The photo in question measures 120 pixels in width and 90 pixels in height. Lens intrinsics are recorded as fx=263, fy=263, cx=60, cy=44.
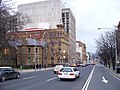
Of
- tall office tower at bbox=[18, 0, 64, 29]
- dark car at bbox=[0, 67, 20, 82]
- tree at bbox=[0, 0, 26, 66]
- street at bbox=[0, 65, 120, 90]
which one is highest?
tall office tower at bbox=[18, 0, 64, 29]

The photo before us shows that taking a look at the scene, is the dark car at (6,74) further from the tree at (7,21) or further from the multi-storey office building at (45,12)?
the multi-storey office building at (45,12)

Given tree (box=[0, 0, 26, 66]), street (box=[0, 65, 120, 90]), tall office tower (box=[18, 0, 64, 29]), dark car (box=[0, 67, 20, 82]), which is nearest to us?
street (box=[0, 65, 120, 90])

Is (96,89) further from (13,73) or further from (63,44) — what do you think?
(63,44)

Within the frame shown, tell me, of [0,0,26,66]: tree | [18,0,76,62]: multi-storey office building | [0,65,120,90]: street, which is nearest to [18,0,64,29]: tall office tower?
[18,0,76,62]: multi-storey office building

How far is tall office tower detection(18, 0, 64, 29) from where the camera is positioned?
130 metres

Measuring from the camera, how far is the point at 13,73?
2917 cm

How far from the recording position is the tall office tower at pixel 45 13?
13000cm

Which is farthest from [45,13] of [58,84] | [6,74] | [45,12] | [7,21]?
[58,84]

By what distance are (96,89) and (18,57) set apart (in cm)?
7429

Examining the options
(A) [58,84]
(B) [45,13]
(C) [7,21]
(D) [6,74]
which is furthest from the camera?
(B) [45,13]

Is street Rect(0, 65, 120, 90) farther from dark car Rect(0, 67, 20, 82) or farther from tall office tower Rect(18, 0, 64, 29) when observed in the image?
tall office tower Rect(18, 0, 64, 29)

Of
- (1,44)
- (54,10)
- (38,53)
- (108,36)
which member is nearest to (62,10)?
(54,10)

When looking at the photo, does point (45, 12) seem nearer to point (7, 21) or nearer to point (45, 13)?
point (45, 13)

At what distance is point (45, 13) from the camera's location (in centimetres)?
13200
